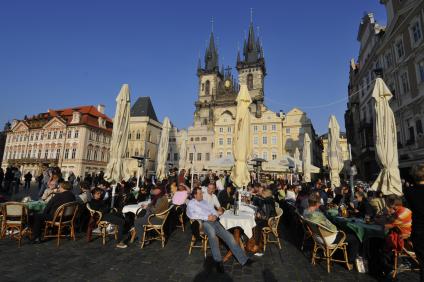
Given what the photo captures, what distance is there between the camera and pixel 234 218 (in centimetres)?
525

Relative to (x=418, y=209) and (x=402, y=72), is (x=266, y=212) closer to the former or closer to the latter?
(x=418, y=209)

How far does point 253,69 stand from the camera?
64.0 meters

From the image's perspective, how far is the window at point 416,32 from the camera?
55.2ft

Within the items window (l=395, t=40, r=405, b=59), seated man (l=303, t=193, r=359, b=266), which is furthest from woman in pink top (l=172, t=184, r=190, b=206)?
window (l=395, t=40, r=405, b=59)

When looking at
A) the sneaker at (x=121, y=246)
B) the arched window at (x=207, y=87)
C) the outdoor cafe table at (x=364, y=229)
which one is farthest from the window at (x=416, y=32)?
the arched window at (x=207, y=87)

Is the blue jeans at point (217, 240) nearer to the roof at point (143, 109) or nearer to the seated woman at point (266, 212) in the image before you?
the seated woman at point (266, 212)

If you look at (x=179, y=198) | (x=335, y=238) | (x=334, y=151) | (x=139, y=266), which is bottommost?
(x=139, y=266)

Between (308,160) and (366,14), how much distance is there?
21.8m

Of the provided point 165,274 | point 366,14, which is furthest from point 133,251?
point 366,14

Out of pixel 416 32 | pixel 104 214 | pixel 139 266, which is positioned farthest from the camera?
pixel 416 32

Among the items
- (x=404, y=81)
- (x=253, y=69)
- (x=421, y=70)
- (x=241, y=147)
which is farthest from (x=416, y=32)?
(x=253, y=69)

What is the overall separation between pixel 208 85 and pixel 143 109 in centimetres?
2001

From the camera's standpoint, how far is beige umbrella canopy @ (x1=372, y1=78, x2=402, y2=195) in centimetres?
710

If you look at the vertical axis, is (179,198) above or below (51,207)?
above
